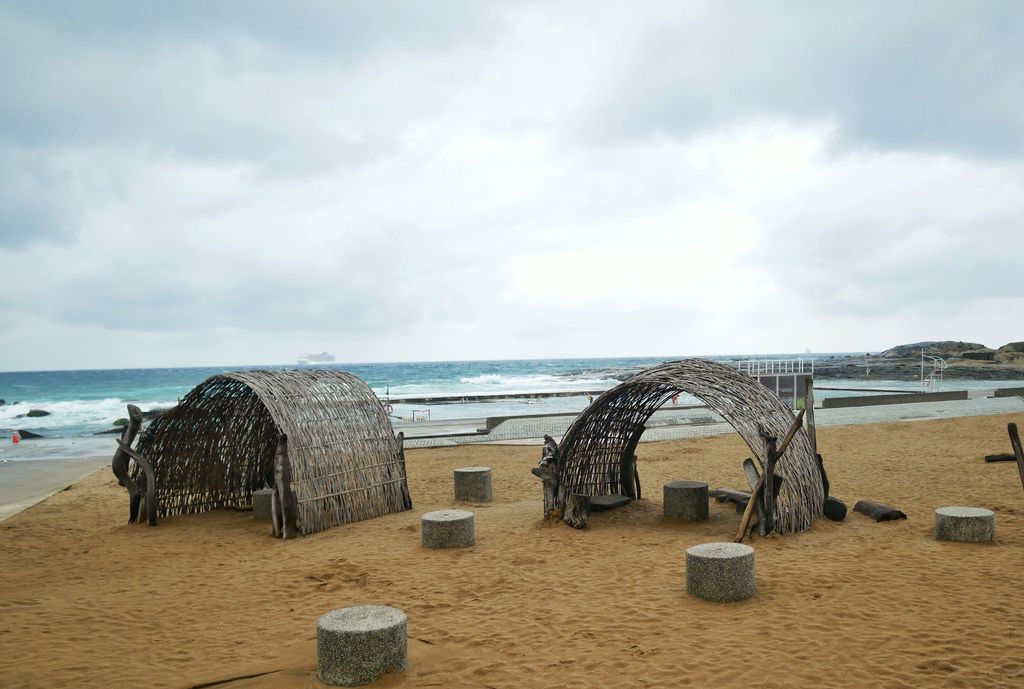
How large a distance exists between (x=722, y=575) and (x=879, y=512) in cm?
397

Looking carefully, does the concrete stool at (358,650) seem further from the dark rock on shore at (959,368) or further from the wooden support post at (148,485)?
the dark rock on shore at (959,368)

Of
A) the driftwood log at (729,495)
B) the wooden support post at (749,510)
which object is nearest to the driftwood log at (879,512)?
the driftwood log at (729,495)

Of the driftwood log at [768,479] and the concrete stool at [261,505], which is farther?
the concrete stool at [261,505]

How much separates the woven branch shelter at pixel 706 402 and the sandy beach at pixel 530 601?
48 cm

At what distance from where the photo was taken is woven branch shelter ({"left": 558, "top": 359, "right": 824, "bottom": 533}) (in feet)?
28.1

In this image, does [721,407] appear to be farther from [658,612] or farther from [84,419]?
[84,419]

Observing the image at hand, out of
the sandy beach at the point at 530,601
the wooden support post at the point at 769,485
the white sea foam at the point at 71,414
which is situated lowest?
the white sea foam at the point at 71,414

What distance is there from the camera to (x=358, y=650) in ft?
16.1

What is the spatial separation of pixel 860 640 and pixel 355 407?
23.7ft

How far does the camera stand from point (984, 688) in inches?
179

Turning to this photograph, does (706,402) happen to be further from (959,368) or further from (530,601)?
(959,368)

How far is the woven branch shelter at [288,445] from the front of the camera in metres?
9.60

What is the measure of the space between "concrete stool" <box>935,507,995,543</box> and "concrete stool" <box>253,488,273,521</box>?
8683 millimetres

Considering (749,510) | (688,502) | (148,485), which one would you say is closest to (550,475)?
(688,502)
